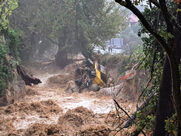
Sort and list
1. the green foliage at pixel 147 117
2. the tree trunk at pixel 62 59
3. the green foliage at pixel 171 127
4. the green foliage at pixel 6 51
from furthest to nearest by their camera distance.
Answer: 1. the tree trunk at pixel 62 59
2. the green foliage at pixel 6 51
3. the green foliage at pixel 147 117
4. the green foliage at pixel 171 127

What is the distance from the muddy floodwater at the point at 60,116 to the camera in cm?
623

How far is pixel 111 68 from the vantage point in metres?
14.9

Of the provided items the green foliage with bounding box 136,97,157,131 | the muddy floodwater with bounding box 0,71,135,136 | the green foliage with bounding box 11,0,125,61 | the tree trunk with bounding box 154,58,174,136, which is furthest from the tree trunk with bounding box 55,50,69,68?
the tree trunk with bounding box 154,58,174,136

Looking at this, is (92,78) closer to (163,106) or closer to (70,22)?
(70,22)

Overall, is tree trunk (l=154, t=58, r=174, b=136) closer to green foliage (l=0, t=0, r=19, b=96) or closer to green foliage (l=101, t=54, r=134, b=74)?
green foliage (l=0, t=0, r=19, b=96)

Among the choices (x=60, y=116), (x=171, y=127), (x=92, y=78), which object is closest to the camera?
(x=171, y=127)

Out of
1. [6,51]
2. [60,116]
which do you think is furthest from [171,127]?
[6,51]

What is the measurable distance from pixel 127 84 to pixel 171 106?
7.20 metres

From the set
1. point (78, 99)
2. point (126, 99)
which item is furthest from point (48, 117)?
point (126, 99)

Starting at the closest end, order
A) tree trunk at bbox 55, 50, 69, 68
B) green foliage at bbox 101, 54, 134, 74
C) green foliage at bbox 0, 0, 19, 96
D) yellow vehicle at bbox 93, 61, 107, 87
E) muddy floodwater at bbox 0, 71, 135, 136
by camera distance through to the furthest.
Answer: muddy floodwater at bbox 0, 71, 135, 136
green foliage at bbox 0, 0, 19, 96
yellow vehicle at bbox 93, 61, 107, 87
green foliage at bbox 101, 54, 134, 74
tree trunk at bbox 55, 50, 69, 68

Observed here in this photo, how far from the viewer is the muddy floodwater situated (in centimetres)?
623

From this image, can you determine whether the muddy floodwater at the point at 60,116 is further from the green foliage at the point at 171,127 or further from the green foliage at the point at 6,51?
the green foliage at the point at 171,127

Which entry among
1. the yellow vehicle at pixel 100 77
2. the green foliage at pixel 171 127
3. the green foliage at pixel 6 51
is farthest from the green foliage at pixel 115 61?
the green foliage at pixel 171 127

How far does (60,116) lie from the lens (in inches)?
308
